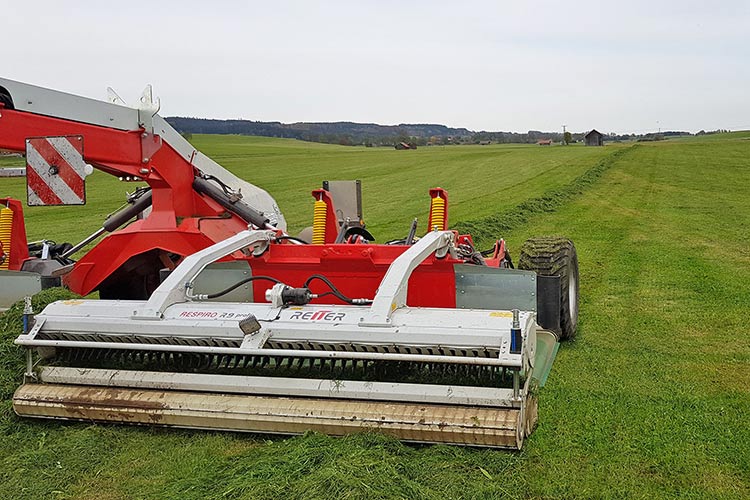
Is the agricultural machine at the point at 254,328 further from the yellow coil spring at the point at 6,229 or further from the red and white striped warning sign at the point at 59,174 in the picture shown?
the yellow coil spring at the point at 6,229

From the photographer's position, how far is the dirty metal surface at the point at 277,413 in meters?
3.64

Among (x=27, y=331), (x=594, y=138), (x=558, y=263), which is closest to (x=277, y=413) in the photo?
(x=27, y=331)

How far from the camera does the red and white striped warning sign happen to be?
4.37 m

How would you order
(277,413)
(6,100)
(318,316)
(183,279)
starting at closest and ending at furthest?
(277,413), (318,316), (6,100), (183,279)

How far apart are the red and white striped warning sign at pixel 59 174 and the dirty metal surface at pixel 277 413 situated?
3.39 ft

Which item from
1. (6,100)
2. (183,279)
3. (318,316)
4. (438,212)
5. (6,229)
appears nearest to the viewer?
(318,316)

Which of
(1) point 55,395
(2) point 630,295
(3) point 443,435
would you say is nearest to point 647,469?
(3) point 443,435

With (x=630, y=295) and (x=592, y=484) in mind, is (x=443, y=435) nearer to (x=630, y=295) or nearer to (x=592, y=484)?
(x=592, y=484)

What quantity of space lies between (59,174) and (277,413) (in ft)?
6.07

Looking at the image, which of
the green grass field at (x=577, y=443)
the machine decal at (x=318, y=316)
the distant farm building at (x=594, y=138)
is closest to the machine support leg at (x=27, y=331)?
the green grass field at (x=577, y=443)

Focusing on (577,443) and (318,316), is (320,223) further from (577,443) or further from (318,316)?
(577,443)

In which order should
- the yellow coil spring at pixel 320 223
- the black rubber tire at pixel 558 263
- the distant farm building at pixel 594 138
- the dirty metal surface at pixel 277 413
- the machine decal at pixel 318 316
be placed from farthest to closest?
the distant farm building at pixel 594 138, the yellow coil spring at pixel 320 223, the black rubber tire at pixel 558 263, the machine decal at pixel 318 316, the dirty metal surface at pixel 277 413

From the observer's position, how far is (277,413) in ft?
12.6

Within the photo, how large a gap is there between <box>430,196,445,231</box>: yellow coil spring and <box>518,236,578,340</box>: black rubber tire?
0.65m
